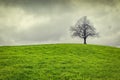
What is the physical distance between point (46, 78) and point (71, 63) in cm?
961

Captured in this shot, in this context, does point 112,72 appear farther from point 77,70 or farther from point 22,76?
point 22,76

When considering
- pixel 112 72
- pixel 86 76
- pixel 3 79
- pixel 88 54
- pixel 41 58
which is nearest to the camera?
pixel 3 79

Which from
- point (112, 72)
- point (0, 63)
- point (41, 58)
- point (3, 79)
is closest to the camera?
point (3, 79)

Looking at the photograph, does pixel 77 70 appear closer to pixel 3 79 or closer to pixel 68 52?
pixel 3 79

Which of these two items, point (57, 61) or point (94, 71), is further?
point (57, 61)

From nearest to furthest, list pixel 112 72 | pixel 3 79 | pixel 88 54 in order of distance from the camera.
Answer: pixel 3 79
pixel 112 72
pixel 88 54

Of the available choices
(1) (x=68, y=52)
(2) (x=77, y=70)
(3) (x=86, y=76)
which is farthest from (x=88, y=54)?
(3) (x=86, y=76)

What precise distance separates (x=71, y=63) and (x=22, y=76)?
10364 millimetres

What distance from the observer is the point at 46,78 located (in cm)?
2792

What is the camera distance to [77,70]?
32375 millimetres

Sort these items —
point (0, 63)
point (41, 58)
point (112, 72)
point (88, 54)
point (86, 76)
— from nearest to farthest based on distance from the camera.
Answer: point (86, 76) < point (112, 72) < point (0, 63) < point (41, 58) < point (88, 54)

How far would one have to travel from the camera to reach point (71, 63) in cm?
3688

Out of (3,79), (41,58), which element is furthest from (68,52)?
(3,79)

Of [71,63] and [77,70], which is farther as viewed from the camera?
[71,63]
